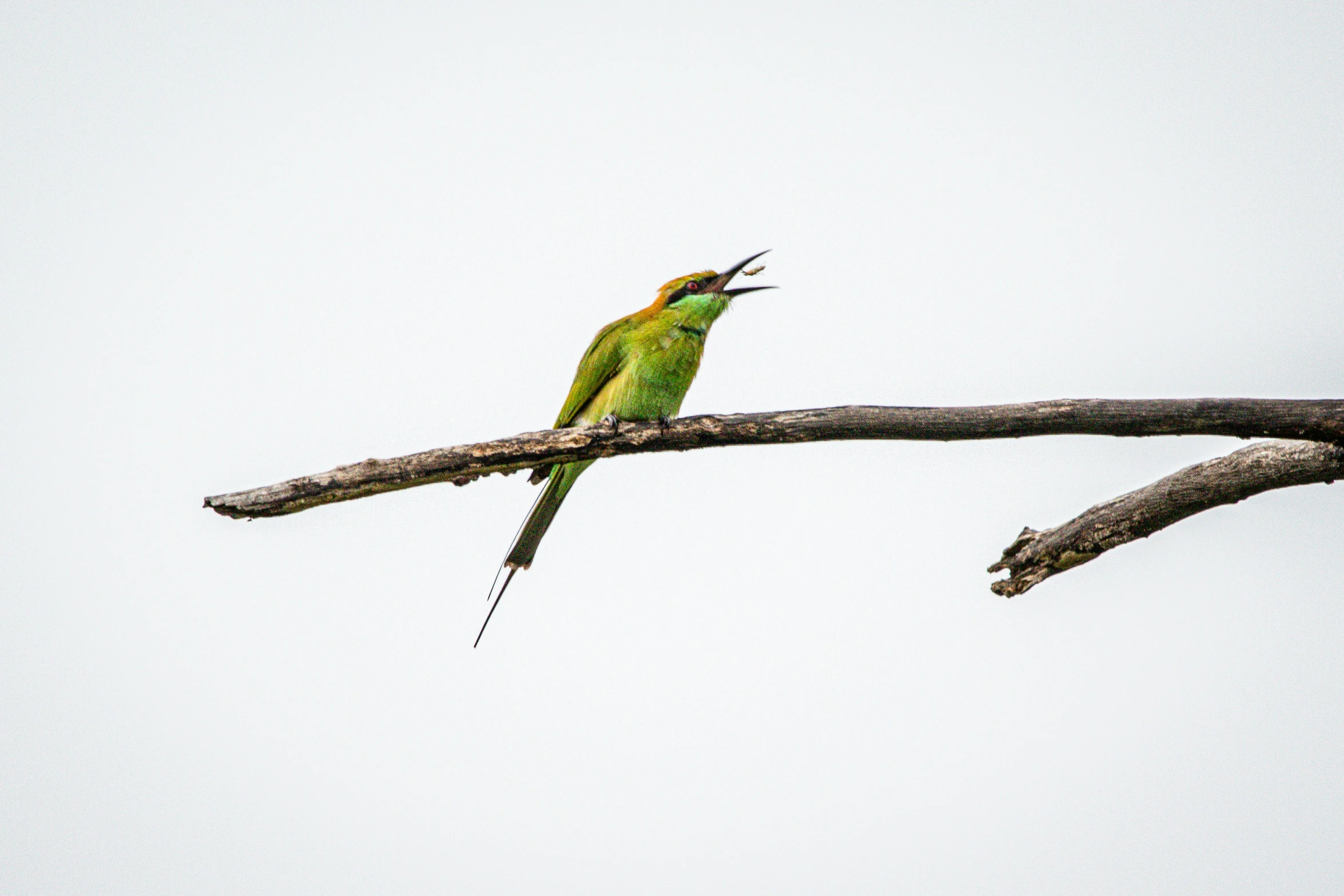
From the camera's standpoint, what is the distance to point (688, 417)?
10.5 feet

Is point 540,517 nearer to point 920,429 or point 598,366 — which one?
point 598,366

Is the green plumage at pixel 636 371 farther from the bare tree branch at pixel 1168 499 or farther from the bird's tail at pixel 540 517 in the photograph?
the bare tree branch at pixel 1168 499

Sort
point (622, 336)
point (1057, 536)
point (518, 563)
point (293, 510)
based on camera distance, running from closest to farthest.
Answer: point (293, 510)
point (1057, 536)
point (518, 563)
point (622, 336)

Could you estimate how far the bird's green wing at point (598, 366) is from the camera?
4.30m

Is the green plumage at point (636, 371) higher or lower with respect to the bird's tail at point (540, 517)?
higher

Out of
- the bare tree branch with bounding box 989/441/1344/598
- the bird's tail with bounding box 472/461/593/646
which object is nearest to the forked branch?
the bare tree branch with bounding box 989/441/1344/598

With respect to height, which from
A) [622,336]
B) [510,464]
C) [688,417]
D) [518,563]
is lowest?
[518,563]

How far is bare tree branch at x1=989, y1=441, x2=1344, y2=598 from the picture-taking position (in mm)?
3008

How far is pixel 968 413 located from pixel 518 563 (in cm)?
188

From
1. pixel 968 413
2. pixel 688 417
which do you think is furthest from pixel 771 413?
pixel 968 413

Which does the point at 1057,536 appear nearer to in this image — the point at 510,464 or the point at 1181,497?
the point at 1181,497

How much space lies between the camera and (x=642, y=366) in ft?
13.7

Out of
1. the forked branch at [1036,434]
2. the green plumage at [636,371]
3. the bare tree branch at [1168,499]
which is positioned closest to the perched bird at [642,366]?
the green plumage at [636,371]

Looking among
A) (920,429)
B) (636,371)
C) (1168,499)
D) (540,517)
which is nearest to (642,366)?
(636,371)
